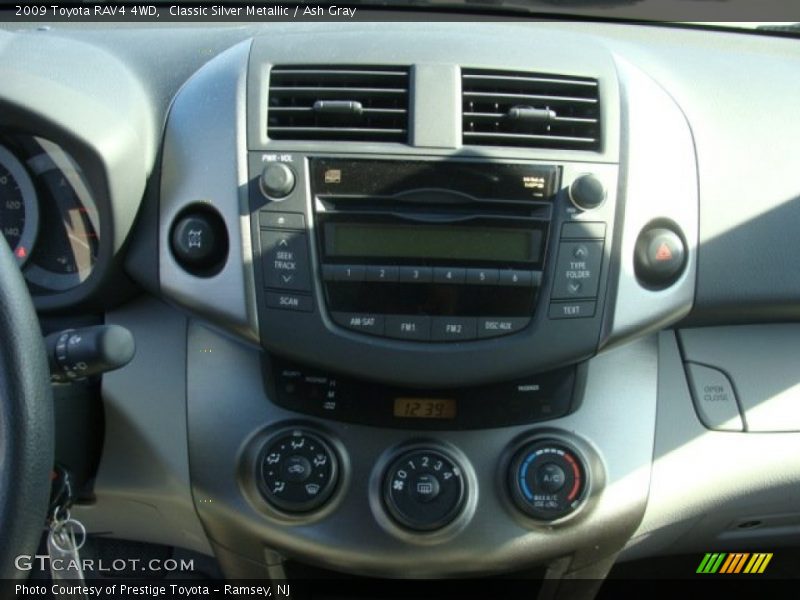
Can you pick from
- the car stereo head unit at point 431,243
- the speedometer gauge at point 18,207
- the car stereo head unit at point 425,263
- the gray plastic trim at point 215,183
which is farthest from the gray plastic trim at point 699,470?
the speedometer gauge at point 18,207

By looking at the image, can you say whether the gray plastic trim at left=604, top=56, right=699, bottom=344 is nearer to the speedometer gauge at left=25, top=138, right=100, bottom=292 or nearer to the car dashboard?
the car dashboard

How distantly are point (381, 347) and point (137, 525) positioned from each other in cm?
70

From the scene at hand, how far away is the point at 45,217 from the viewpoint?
1944 millimetres

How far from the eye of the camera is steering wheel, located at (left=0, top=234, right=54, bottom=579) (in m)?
1.36

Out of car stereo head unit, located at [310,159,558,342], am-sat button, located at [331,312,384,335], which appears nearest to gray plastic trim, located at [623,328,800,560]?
car stereo head unit, located at [310,159,558,342]

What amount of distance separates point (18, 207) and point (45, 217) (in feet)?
0.17

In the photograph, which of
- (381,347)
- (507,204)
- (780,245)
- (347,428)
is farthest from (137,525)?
(780,245)

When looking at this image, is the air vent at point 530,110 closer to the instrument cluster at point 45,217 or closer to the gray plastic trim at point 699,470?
the gray plastic trim at point 699,470

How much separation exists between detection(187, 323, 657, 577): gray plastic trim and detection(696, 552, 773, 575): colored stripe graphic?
1.45 ft

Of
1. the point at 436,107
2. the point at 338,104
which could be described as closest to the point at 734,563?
the point at 436,107

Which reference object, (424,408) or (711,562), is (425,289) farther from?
(711,562)

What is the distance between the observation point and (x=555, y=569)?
6.50 feet

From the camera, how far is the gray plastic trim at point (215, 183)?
5.94 ft

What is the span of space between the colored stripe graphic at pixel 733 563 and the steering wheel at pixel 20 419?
1463mm
